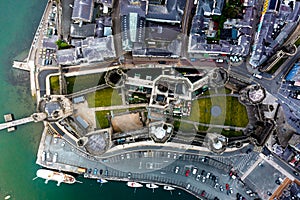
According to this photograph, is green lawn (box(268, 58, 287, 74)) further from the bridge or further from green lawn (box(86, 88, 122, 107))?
the bridge

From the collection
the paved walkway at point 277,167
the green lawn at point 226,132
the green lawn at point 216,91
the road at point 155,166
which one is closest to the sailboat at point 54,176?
the road at point 155,166

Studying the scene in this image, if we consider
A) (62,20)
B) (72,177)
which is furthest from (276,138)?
(62,20)

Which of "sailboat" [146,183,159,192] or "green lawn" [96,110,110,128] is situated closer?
"green lawn" [96,110,110,128]

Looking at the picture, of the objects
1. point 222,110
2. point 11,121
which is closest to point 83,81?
point 11,121

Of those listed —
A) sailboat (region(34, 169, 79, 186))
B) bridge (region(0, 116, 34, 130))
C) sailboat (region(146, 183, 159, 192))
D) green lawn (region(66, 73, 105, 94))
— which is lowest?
sailboat (region(146, 183, 159, 192))

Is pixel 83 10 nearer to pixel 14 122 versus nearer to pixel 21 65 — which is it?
pixel 21 65

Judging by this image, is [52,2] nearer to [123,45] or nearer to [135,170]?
[123,45]

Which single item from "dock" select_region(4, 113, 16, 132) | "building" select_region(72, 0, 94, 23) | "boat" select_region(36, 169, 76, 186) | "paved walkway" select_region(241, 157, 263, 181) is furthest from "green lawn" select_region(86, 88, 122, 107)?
"paved walkway" select_region(241, 157, 263, 181)
